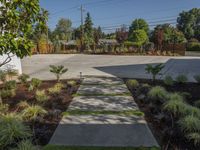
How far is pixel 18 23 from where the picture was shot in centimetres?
457

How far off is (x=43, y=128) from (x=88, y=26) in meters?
37.9

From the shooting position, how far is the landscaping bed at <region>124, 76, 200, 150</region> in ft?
11.4

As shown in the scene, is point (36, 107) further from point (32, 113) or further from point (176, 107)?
point (176, 107)

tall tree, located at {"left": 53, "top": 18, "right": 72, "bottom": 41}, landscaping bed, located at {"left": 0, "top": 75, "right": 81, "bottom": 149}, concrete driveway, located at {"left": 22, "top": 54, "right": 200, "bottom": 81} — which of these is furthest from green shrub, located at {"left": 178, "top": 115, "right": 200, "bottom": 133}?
→ tall tree, located at {"left": 53, "top": 18, "right": 72, "bottom": 41}

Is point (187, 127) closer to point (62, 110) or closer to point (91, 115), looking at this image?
point (91, 115)

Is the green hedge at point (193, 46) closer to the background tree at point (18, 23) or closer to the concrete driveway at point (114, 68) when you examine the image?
the concrete driveway at point (114, 68)

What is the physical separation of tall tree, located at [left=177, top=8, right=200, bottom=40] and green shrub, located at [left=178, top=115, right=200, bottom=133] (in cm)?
3993

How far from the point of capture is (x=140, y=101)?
5.78m

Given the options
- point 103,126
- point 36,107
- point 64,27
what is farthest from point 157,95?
point 64,27

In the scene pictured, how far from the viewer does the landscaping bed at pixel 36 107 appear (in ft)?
12.4

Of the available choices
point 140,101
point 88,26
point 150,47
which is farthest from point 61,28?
point 140,101

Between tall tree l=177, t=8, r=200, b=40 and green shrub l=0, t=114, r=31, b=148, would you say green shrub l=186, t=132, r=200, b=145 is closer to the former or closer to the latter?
green shrub l=0, t=114, r=31, b=148

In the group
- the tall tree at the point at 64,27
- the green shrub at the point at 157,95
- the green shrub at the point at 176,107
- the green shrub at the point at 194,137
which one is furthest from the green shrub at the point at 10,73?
the tall tree at the point at 64,27

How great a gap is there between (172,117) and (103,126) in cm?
148
